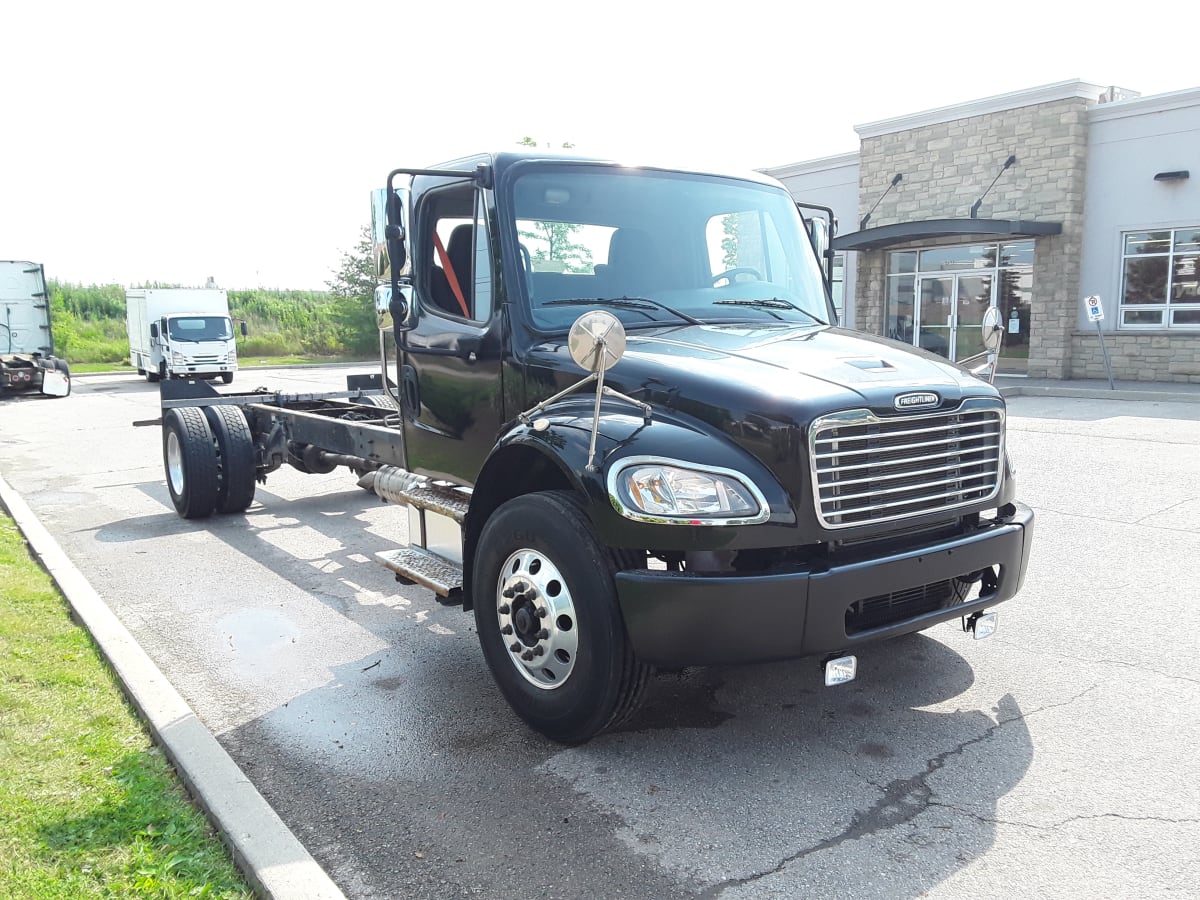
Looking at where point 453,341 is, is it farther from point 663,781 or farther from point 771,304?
point 663,781

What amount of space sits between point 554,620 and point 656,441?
2.78 ft

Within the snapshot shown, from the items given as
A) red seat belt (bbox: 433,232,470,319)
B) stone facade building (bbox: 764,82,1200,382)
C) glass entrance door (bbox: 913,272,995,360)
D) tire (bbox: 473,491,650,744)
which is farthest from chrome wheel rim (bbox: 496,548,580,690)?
glass entrance door (bbox: 913,272,995,360)

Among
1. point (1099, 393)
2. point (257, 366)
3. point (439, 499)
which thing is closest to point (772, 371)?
point (439, 499)

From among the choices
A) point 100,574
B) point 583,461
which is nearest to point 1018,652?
point 583,461

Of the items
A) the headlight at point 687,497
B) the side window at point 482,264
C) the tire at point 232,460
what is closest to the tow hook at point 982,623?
the headlight at point 687,497

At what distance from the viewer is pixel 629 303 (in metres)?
4.50

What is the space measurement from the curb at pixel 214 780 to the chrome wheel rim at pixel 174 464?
3.25m

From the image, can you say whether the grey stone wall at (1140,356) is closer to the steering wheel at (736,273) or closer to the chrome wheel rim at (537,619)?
the steering wheel at (736,273)

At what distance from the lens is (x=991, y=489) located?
4.04 meters

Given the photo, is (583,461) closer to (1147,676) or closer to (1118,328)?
(1147,676)

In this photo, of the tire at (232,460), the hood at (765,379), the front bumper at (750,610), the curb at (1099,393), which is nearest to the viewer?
the front bumper at (750,610)

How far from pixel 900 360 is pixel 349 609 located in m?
3.64

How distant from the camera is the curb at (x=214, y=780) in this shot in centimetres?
294

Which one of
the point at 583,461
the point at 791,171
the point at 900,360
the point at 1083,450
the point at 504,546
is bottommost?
the point at 1083,450
